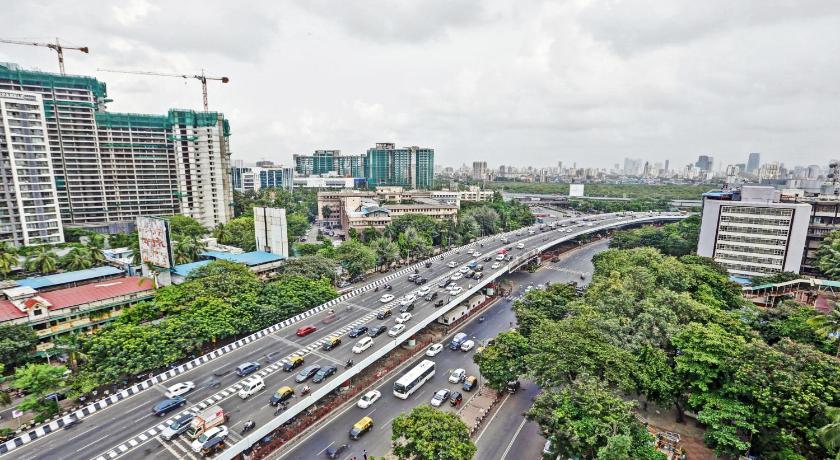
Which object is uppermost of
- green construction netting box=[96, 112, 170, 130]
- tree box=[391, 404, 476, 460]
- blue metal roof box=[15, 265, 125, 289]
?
green construction netting box=[96, 112, 170, 130]

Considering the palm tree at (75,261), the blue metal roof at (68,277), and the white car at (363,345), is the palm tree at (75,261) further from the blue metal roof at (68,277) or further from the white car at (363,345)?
the white car at (363,345)

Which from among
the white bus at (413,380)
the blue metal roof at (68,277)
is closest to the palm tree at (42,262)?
the blue metal roof at (68,277)

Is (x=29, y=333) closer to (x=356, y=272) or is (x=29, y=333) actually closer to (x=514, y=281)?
(x=356, y=272)

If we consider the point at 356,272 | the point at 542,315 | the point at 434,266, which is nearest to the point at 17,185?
the point at 356,272

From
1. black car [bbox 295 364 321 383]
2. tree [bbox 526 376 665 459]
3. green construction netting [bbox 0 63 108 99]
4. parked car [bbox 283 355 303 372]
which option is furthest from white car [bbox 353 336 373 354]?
green construction netting [bbox 0 63 108 99]

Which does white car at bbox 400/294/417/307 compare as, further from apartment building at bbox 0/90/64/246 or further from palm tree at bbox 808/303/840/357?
apartment building at bbox 0/90/64/246

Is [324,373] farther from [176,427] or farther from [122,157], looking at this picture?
[122,157]
